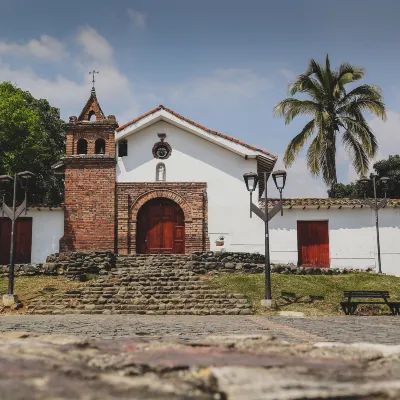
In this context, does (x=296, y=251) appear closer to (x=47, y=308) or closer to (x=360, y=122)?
(x=360, y=122)

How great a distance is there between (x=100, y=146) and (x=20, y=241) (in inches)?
220

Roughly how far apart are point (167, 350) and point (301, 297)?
42.9ft

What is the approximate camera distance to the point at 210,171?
71.4 ft

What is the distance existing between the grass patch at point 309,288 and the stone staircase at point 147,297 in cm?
66

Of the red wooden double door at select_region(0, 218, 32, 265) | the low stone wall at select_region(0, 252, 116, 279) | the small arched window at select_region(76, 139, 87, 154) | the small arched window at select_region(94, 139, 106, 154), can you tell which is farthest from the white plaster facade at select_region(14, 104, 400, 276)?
the low stone wall at select_region(0, 252, 116, 279)

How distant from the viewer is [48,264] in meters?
17.4

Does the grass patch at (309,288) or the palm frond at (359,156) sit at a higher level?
the palm frond at (359,156)

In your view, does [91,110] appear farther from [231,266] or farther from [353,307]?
[353,307]

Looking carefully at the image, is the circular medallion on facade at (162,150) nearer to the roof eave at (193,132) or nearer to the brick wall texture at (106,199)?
the roof eave at (193,132)

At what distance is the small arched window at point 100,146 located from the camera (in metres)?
21.8

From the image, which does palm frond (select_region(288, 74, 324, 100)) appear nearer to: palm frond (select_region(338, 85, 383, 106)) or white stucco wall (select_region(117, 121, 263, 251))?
palm frond (select_region(338, 85, 383, 106))

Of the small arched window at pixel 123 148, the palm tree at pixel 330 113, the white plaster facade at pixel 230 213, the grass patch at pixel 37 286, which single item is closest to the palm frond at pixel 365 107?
the palm tree at pixel 330 113

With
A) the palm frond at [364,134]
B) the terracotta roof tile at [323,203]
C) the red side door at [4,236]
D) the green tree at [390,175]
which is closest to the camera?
the terracotta roof tile at [323,203]

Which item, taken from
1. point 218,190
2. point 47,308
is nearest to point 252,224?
point 218,190
